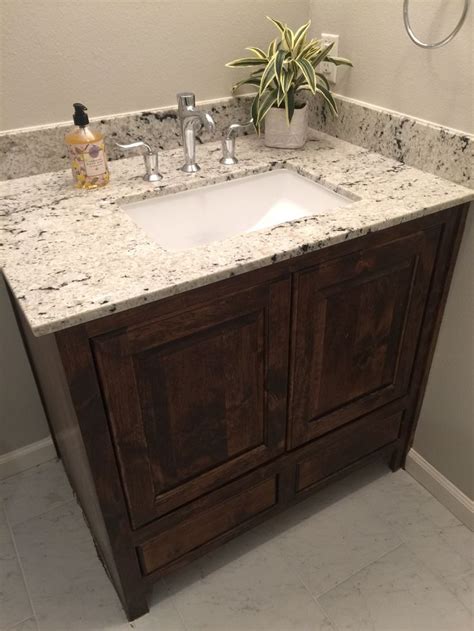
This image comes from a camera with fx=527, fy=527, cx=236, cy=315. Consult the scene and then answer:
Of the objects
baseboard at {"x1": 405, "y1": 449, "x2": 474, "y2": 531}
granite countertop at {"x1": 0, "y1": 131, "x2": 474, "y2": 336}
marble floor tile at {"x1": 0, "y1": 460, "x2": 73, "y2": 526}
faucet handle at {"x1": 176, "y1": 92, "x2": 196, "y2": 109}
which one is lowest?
marble floor tile at {"x1": 0, "y1": 460, "x2": 73, "y2": 526}

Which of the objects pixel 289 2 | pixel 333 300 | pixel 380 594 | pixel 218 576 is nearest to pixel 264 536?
pixel 218 576

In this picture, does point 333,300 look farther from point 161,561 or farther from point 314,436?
point 161,561

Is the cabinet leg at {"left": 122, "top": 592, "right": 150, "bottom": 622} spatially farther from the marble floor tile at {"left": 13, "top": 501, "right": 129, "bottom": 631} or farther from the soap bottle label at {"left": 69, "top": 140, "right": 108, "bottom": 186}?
the soap bottle label at {"left": 69, "top": 140, "right": 108, "bottom": 186}

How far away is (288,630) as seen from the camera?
4.10 feet

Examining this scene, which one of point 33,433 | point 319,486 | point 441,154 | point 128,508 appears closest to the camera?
point 128,508

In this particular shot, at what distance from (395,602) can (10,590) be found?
97 centimetres

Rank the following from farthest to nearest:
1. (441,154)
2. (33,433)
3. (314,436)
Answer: (33,433) → (314,436) → (441,154)

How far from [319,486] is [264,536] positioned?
0.21 metres

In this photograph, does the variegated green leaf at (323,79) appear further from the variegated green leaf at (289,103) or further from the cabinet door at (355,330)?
the cabinet door at (355,330)

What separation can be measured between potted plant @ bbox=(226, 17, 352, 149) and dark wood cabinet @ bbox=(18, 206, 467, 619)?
43 cm

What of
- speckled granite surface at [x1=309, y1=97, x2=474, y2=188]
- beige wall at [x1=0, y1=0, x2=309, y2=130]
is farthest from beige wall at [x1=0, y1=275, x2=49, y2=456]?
speckled granite surface at [x1=309, y1=97, x2=474, y2=188]

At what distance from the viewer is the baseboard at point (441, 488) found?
4.80 ft

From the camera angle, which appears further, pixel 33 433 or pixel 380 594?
pixel 33 433

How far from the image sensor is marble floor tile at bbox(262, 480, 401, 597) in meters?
1.37
